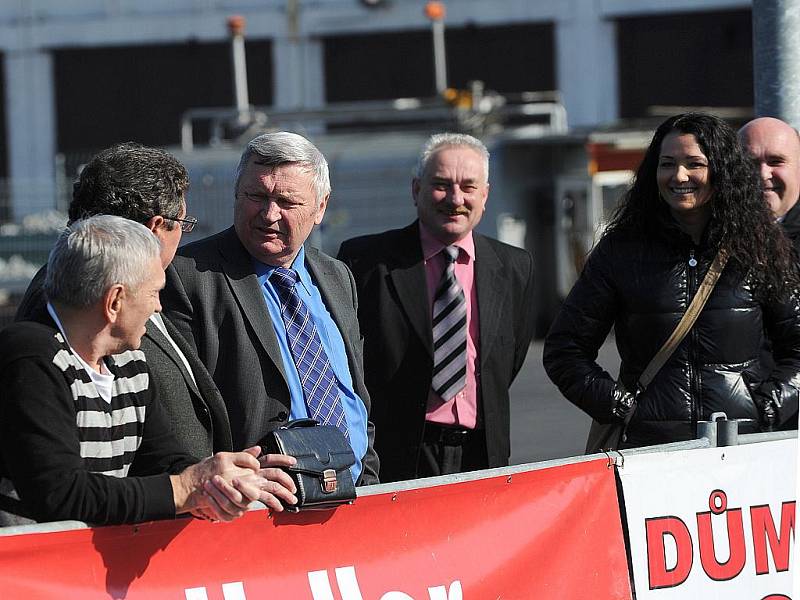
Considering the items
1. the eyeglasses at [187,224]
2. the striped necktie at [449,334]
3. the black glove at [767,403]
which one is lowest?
the black glove at [767,403]

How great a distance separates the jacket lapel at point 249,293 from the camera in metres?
4.19

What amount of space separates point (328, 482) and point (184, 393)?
1.71 ft

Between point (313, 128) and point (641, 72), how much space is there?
6.00 m

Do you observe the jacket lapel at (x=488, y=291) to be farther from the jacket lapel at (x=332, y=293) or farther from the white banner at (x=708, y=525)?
the white banner at (x=708, y=525)

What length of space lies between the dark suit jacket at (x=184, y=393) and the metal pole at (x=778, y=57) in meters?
3.04

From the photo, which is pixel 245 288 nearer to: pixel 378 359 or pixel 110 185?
pixel 110 185

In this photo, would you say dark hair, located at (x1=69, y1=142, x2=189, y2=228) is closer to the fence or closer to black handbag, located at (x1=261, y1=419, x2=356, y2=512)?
black handbag, located at (x1=261, y1=419, x2=356, y2=512)

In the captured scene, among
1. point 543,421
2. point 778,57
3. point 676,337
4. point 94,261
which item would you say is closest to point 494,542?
point 676,337

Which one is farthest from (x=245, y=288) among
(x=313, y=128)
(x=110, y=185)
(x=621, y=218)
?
(x=313, y=128)

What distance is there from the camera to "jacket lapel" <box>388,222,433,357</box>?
5316 mm

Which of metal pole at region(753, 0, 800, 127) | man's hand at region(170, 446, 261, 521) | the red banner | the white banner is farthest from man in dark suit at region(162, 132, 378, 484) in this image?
metal pole at region(753, 0, 800, 127)

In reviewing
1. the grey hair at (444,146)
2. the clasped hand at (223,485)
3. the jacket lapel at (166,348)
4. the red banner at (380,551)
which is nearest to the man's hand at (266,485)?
the clasped hand at (223,485)

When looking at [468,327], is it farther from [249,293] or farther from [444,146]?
[249,293]

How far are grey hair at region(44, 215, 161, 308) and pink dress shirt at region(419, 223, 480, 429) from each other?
204 centimetres
